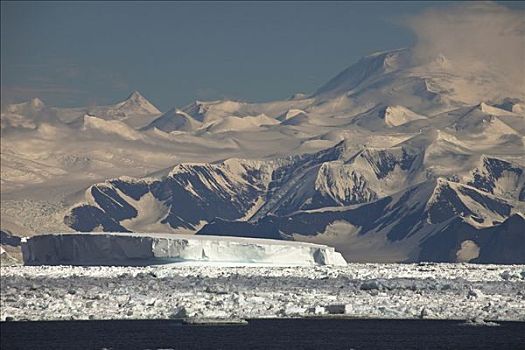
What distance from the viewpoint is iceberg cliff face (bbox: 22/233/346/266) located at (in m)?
86.2

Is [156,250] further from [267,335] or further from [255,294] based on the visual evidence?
[267,335]

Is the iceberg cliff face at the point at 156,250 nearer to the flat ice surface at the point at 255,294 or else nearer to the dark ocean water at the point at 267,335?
the flat ice surface at the point at 255,294

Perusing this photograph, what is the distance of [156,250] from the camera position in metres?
85.8

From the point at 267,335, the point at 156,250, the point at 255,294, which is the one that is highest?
the point at 267,335

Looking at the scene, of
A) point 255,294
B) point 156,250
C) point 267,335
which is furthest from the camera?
point 156,250

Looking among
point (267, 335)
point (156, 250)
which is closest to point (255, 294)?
point (267, 335)

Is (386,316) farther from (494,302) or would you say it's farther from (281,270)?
(281,270)

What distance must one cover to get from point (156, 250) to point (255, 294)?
93.4ft

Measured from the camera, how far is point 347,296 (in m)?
58.0

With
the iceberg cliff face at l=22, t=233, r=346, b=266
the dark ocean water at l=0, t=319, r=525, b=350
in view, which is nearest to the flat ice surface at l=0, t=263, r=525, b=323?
the dark ocean water at l=0, t=319, r=525, b=350

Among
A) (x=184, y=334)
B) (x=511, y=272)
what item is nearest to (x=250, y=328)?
(x=184, y=334)

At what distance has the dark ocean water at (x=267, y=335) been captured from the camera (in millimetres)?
44062

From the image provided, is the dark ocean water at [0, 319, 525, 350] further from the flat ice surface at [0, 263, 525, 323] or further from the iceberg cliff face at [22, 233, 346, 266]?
the iceberg cliff face at [22, 233, 346, 266]

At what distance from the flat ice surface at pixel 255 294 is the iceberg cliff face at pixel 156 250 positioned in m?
8.65
